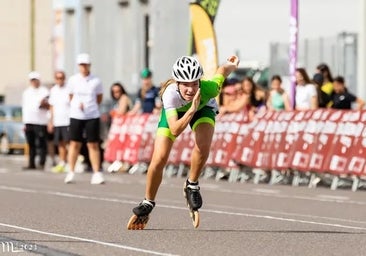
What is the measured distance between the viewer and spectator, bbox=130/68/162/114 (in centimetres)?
2583

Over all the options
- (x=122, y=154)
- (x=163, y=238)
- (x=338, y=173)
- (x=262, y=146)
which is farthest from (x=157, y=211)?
(x=122, y=154)

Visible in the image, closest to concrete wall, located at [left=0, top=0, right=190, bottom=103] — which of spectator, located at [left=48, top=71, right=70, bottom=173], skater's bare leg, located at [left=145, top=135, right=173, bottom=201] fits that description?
spectator, located at [left=48, top=71, right=70, bottom=173]

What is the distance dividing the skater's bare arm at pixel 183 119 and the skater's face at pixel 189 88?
88 millimetres

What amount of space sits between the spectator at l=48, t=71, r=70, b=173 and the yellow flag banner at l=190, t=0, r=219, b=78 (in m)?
2.63

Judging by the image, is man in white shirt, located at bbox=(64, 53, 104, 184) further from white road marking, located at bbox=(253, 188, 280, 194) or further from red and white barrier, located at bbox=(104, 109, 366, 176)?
red and white barrier, located at bbox=(104, 109, 366, 176)

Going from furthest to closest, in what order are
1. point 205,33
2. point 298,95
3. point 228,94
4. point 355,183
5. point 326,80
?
point 205,33 → point 228,94 → point 326,80 → point 298,95 → point 355,183

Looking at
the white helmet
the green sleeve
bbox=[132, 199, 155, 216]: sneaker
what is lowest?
bbox=[132, 199, 155, 216]: sneaker

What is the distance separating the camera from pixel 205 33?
25938 millimetres

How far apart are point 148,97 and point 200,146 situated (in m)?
13.6

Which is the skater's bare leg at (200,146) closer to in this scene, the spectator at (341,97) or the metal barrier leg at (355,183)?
the metal barrier leg at (355,183)

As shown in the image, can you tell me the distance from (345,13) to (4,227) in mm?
26733

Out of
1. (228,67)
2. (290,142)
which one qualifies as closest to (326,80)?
(290,142)

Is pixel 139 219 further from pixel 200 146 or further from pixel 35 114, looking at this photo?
pixel 35 114

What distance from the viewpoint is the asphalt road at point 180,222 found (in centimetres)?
1070
